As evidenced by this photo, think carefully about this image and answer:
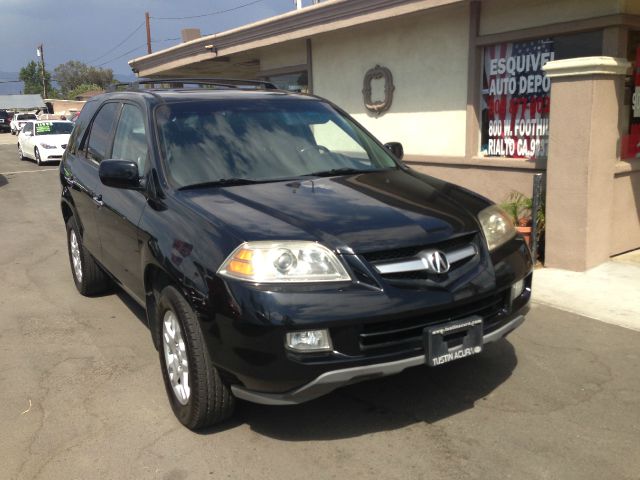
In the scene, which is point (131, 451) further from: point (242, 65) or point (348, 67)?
point (242, 65)

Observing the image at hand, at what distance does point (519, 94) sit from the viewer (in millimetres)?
8180

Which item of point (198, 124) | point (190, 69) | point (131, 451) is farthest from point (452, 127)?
point (190, 69)

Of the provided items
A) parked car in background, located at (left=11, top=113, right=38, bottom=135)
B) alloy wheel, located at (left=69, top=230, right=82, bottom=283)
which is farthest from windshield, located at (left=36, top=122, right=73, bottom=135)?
parked car in background, located at (left=11, top=113, right=38, bottom=135)

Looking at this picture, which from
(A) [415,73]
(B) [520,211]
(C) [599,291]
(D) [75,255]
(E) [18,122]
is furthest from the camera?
(E) [18,122]

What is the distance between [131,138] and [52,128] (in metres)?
19.6

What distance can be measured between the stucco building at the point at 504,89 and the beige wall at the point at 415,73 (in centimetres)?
2

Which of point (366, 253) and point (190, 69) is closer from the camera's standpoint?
point (366, 253)

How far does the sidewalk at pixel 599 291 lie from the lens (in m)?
5.25

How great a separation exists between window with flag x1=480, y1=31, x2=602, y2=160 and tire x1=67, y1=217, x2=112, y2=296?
17.3 feet

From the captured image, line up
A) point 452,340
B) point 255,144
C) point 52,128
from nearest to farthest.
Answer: point 452,340
point 255,144
point 52,128

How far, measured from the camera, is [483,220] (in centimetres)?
362

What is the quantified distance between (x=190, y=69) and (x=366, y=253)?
49.5 ft

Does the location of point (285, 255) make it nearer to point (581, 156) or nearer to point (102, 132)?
point (102, 132)

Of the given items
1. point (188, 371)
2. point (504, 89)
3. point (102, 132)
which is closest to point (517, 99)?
point (504, 89)
